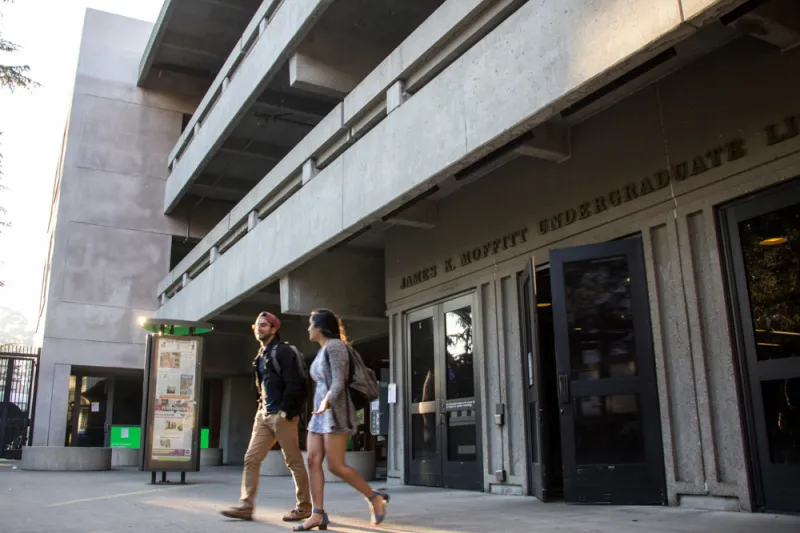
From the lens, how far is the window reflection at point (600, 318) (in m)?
7.24

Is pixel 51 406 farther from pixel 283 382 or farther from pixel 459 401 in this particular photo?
pixel 283 382

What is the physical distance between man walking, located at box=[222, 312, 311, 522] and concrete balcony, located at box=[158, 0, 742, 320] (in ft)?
8.85

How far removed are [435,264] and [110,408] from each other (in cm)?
1651

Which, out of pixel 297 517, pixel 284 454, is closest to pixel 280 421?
pixel 284 454

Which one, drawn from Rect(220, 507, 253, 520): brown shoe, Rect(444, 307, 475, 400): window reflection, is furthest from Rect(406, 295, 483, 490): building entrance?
Rect(220, 507, 253, 520): brown shoe

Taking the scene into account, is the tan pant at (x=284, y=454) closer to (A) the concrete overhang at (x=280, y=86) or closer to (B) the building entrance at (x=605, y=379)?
(B) the building entrance at (x=605, y=379)

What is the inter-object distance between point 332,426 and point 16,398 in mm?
19524

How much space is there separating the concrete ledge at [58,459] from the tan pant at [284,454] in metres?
12.6

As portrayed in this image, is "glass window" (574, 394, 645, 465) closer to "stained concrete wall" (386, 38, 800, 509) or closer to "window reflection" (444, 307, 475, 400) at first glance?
"stained concrete wall" (386, 38, 800, 509)

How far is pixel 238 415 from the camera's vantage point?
23.1 m

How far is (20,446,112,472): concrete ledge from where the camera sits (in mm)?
16734

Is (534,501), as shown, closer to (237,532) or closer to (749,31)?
(237,532)

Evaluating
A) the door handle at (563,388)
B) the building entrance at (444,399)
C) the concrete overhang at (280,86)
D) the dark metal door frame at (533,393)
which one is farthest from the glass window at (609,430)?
the concrete overhang at (280,86)

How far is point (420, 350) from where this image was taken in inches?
446
